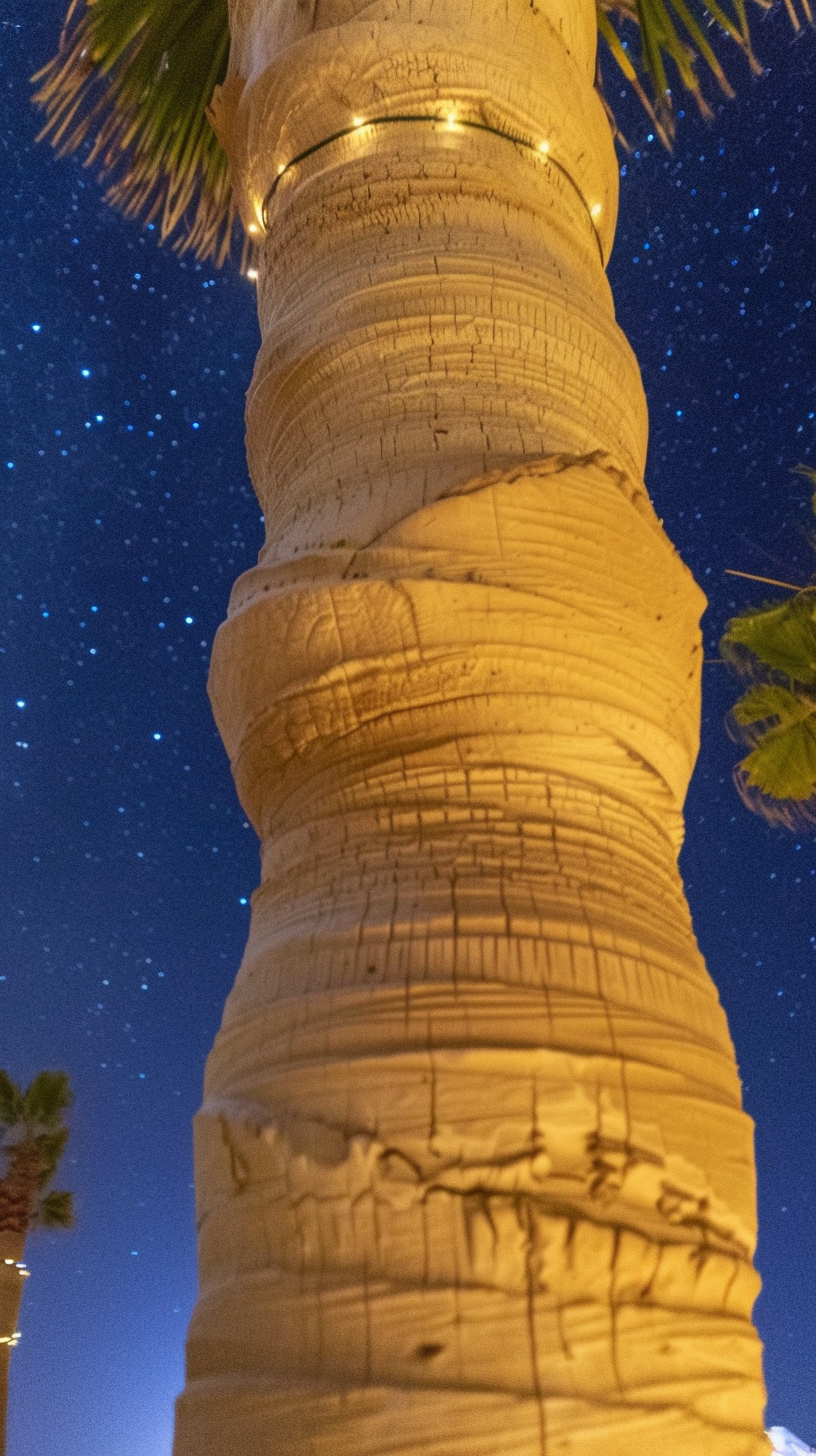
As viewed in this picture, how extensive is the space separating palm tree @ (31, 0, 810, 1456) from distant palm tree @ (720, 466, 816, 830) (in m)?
5.77

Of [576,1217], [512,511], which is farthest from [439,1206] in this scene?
[512,511]

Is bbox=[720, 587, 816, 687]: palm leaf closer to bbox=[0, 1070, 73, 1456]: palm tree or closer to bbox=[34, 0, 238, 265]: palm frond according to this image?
bbox=[34, 0, 238, 265]: palm frond

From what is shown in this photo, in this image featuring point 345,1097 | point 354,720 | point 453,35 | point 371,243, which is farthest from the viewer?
point 453,35

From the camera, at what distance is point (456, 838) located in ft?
3.69

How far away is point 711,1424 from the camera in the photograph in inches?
34.8

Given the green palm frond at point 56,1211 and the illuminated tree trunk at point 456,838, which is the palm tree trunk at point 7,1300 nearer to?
the green palm frond at point 56,1211

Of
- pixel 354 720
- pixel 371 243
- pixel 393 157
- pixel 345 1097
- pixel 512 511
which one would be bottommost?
pixel 345 1097

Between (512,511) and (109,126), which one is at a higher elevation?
(109,126)

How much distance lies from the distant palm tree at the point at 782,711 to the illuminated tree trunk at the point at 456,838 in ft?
19.3

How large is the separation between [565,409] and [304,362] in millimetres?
375

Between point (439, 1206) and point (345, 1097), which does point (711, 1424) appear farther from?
point (345, 1097)

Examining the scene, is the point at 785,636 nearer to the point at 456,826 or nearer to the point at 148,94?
the point at 148,94

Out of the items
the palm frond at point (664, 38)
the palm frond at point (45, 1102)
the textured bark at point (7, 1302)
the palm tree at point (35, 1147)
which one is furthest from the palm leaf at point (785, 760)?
the palm frond at point (45, 1102)

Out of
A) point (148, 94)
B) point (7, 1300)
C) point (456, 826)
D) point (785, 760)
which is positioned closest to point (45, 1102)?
point (7, 1300)
